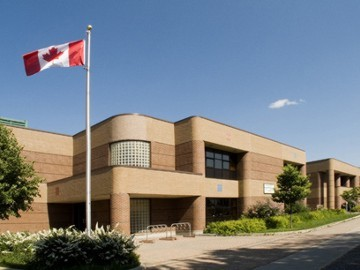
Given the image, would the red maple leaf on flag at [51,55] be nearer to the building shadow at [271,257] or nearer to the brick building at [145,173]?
the building shadow at [271,257]

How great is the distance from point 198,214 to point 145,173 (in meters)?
6.14

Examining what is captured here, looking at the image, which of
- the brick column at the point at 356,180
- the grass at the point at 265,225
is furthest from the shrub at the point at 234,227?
the brick column at the point at 356,180

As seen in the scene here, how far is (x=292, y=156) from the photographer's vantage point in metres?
45.5

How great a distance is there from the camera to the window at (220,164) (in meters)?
34.2

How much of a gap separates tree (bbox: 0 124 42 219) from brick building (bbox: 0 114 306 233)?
5783mm

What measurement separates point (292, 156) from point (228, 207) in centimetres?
1323

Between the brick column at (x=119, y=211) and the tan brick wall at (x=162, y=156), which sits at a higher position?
the tan brick wall at (x=162, y=156)

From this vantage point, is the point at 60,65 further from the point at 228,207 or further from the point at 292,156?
the point at 292,156

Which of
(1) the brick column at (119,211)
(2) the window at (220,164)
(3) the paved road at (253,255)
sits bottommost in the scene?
(3) the paved road at (253,255)

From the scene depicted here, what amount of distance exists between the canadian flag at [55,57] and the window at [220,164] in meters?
20.1

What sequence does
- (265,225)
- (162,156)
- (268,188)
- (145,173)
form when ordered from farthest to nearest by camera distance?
1. (268,188)
2. (162,156)
3. (265,225)
4. (145,173)

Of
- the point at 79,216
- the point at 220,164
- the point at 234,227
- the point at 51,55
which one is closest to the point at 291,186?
the point at 234,227

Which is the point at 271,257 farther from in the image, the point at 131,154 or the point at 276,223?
the point at 131,154

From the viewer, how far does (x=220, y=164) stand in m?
35.3
